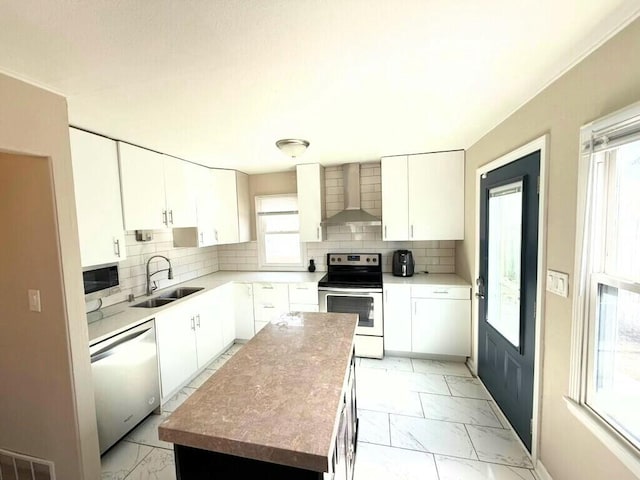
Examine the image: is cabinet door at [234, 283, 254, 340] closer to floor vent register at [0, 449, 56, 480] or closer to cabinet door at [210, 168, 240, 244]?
cabinet door at [210, 168, 240, 244]

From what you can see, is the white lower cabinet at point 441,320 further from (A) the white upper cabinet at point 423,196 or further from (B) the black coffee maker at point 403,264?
(A) the white upper cabinet at point 423,196

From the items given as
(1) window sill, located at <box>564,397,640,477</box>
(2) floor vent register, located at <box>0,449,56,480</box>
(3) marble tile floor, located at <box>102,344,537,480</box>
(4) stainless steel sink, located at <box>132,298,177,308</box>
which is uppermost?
(4) stainless steel sink, located at <box>132,298,177,308</box>

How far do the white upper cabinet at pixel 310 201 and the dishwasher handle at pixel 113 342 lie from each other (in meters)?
1.97

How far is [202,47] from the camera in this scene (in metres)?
1.19

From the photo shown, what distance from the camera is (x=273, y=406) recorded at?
3.64ft

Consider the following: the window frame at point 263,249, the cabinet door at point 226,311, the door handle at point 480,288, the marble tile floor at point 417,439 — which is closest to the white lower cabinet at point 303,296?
the window frame at point 263,249

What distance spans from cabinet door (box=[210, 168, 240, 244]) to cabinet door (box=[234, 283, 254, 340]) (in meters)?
0.66

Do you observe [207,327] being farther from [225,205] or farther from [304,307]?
[225,205]

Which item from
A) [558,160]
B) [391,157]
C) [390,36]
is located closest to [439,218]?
[391,157]

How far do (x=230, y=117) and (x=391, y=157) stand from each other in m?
1.93

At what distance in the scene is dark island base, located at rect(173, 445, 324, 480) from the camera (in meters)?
1.06

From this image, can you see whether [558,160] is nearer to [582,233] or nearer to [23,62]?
[582,233]

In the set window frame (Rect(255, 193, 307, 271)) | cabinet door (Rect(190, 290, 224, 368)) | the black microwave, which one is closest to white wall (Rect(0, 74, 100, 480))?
the black microwave

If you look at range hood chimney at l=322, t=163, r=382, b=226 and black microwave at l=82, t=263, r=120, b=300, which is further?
range hood chimney at l=322, t=163, r=382, b=226
